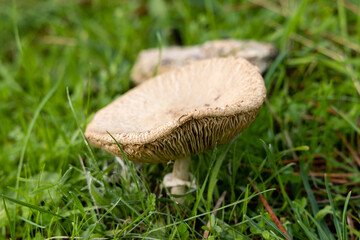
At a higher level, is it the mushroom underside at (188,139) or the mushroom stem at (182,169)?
the mushroom underside at (188,139)

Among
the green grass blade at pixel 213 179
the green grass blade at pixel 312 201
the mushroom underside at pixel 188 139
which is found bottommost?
the green grass blade at pixel 312 201

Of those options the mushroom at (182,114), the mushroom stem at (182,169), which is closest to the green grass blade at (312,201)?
the mushroom at (182,114)

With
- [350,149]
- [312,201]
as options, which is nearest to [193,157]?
[312,201]

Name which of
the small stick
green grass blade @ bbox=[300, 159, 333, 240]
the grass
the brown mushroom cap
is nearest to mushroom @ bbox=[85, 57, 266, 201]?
the brown mushroom cap

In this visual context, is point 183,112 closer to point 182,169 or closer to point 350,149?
point 182,169

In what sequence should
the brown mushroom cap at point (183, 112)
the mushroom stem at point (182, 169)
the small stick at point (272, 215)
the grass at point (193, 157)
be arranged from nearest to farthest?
the brown mushroom cap at point (183, 112) < the small stick at point (272, 215) < the grass at point (193, 157) < the mushroom stem at point (182, 169)

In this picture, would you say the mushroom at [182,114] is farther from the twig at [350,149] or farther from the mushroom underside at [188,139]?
the twig at [350,149]


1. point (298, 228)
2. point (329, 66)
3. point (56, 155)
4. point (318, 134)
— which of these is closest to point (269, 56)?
point (329, 66)
